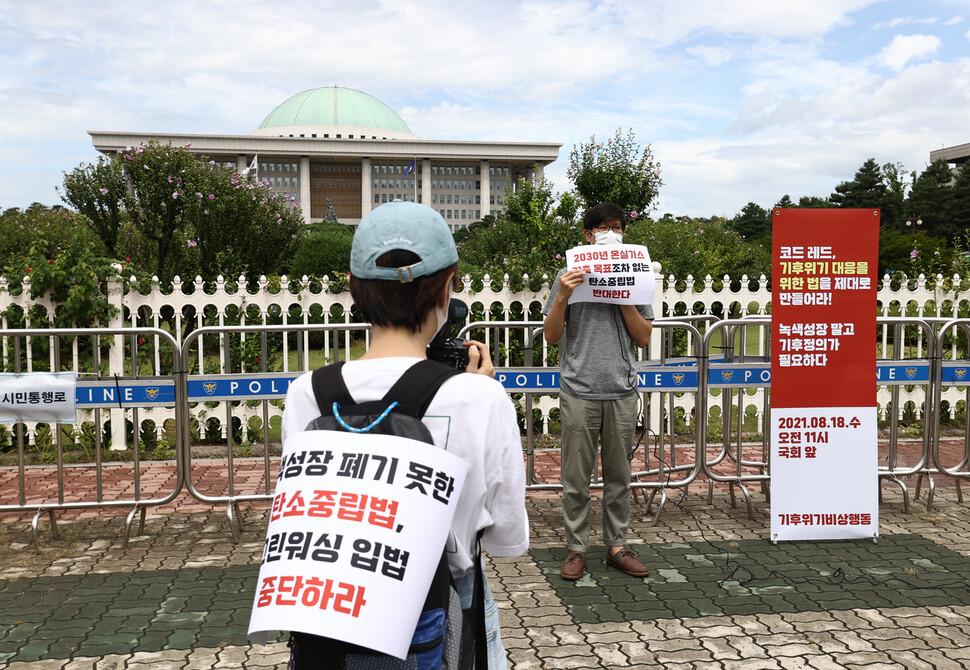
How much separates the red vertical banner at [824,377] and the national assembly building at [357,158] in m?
92.5

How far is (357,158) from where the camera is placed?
4033 inches

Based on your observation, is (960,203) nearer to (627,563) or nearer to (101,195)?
(101,195)

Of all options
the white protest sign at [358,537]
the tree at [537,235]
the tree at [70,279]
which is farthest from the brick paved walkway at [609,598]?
the tree at [537,235]

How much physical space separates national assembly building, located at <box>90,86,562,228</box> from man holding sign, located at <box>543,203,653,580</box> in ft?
305

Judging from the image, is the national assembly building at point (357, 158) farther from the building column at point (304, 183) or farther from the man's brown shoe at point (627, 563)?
the man's brown shoe at point (627, 563)

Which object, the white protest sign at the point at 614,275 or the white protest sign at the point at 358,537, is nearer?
the white protest sign at the point at 358,537

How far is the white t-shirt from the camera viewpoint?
1.63 m

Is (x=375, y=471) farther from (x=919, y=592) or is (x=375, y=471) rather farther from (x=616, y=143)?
(x=616, y=143)

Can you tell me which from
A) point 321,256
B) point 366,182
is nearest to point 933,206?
point 321,256

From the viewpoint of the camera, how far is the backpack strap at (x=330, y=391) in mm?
1648

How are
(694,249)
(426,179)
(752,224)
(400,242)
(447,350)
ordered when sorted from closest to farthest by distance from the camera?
1. (400,242)
2. (447,350)
3. (694,249)
4. (752,224)
5. (426,179)

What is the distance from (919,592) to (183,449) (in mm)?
4466

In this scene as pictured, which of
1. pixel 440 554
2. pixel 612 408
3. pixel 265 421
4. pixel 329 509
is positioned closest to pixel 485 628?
pixel 440 554

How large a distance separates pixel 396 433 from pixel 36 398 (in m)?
4.60
